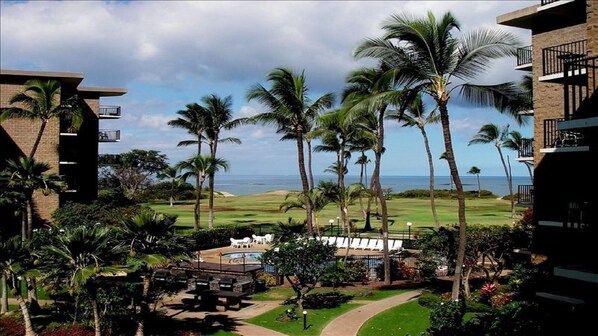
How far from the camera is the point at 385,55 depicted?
19.8 metres

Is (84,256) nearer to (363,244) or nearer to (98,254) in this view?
(98,254)

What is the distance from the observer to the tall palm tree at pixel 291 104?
106 ft

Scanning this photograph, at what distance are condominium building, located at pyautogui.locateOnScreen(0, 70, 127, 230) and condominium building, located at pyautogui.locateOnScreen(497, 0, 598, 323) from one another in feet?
95.3

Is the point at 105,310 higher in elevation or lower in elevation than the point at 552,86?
lower

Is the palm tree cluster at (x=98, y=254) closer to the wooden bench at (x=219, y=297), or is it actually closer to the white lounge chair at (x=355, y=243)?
the wooden bench at (x=219, y=297)

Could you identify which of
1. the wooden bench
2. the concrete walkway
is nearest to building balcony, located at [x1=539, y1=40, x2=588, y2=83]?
the concrete walkway

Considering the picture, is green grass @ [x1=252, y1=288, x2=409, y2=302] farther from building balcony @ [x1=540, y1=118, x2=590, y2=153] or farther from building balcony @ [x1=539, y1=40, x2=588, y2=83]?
building balcony @ [x1=539, y1=40, x2=588, y2=83]

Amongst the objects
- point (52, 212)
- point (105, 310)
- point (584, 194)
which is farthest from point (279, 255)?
point (52, 212)

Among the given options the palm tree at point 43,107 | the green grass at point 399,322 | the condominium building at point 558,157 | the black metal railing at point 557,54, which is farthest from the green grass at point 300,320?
the palm tree at point 43,107

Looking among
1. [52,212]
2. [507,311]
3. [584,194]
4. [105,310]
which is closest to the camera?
[507,311]

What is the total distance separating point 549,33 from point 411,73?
21.5 feet

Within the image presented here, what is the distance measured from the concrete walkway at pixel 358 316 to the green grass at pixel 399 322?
0.31 meters

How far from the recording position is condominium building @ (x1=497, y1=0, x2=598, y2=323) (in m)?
17.9

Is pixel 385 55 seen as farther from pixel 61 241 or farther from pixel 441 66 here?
pixel 61 241
